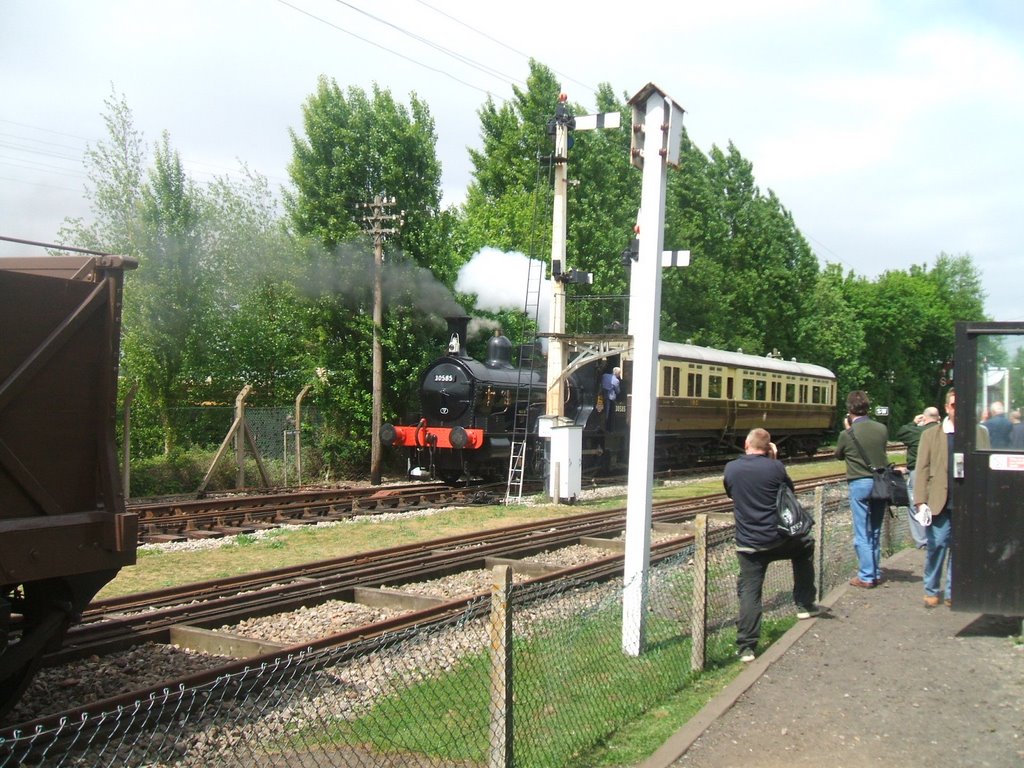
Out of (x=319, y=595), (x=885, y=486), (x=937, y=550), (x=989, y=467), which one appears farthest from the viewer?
(x=885, y=486)

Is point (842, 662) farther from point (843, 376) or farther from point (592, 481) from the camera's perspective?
point (843, 376)

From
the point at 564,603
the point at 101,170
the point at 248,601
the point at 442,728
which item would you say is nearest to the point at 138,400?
the point at 101,170

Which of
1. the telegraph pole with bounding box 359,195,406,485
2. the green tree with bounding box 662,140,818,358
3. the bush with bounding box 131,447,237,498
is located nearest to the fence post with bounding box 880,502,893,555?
the telegraph pole with bounding box 359,195,406,485

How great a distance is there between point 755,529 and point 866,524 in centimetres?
277

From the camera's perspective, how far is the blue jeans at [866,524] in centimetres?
906

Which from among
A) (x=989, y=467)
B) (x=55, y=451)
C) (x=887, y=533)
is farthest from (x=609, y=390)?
(x=55, y=451)

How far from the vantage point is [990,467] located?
6777mm

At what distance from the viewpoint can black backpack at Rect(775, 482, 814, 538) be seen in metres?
6.83

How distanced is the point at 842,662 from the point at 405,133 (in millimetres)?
21159

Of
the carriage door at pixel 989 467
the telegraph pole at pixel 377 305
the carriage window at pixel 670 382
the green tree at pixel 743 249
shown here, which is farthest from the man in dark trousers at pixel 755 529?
the green tree at pixel 743 249

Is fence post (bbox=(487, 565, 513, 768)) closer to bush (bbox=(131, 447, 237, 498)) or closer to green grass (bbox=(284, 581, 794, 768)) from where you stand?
green grass (bbox=(284, 581, 794, 768))

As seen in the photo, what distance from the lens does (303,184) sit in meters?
24.9

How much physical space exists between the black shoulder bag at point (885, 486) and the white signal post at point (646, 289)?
312cm

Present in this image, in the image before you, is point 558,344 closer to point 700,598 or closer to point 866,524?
point 866,524
